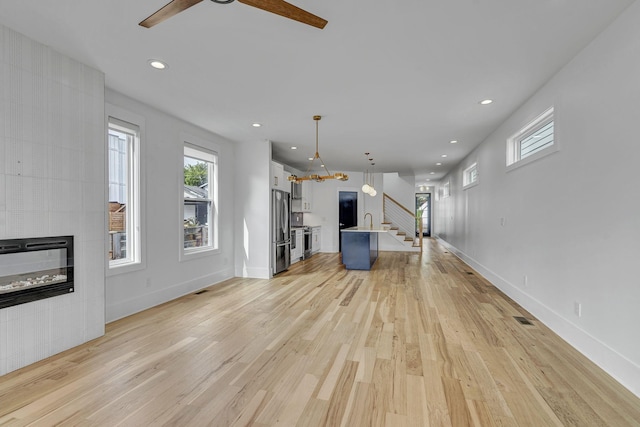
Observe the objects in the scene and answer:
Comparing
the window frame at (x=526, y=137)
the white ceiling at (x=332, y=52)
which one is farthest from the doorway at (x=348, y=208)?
the window frame at (x=526, y=137)

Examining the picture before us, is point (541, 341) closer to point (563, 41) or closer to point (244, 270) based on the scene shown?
point (563, 41)

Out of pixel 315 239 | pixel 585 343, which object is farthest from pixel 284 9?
pixel 315 239

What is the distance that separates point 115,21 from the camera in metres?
2.23

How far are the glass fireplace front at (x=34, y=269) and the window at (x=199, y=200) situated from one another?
184cm

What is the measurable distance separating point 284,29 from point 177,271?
379cm

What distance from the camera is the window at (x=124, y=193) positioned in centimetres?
363

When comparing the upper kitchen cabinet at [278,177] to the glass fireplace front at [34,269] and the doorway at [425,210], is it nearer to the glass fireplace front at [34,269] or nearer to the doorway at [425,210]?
the glass fireplace front at [34,269]

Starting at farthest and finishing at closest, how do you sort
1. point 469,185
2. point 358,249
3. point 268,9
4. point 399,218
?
point 399,218 → point 469,185 → point 358,249 → point 268,9

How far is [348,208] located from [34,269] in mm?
8328

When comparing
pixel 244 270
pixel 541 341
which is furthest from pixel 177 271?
pixel 541 341

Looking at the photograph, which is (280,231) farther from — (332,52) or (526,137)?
(526,137)

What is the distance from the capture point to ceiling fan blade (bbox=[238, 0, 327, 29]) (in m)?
1.56

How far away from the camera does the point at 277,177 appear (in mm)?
6344

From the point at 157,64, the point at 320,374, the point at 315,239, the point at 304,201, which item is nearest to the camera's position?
the point at 320,374
